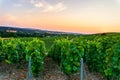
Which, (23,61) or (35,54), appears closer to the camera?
(35,54)

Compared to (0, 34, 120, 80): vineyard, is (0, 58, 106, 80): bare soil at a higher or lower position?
lower

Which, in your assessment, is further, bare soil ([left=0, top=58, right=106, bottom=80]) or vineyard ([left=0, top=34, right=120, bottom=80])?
bare soil ([left=0, top=58, right=106, bottom=80])

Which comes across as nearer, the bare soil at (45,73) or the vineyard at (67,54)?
the vineyard at (67,54)

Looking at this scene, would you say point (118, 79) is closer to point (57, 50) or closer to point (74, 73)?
point (74, 73)

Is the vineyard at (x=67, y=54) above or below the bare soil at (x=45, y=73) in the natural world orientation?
above

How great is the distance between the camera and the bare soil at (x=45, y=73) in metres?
13.7

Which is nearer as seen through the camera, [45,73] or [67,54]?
[67,54]

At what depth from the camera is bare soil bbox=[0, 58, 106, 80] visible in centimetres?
1367

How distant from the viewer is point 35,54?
1364 cm

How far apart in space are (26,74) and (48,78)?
977 mm

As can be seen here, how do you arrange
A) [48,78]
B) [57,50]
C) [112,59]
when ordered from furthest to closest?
[57,50]
[48,78]
[112,59]

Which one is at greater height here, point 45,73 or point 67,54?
point 67,54

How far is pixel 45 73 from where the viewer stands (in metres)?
13.9

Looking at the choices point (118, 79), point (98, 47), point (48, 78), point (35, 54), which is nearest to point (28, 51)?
point (35, 54)
